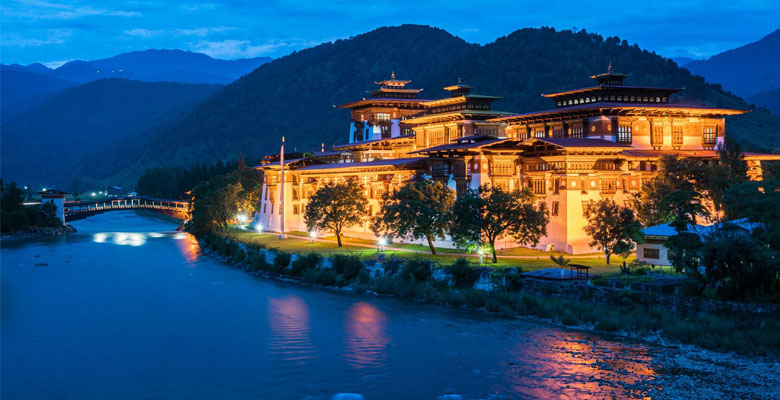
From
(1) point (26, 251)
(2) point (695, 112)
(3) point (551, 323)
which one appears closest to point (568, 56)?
(2) point (695, 112)

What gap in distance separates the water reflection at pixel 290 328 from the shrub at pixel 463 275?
9035 mm

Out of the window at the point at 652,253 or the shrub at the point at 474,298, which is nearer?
the shrub at the point at 474,298

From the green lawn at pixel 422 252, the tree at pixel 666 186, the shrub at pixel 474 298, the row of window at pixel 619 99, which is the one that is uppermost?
the row of window at pixel 619 99

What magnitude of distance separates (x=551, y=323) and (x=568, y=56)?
14663 centimetres

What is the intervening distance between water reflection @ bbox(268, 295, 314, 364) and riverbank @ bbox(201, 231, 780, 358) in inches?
211

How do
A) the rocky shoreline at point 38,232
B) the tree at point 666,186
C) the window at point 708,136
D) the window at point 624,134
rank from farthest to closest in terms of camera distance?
the rocky shoreline at point 38,232 → the window at point 708,136 → the window at point 624,134 → the tree at point 666,186

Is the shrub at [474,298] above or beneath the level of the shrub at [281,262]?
beneath

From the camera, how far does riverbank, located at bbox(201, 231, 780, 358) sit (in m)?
31.9

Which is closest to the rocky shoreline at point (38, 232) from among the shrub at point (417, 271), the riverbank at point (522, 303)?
the riverbank at point (522, 303)

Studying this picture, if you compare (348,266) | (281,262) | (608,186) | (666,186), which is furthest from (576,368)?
(281,262)

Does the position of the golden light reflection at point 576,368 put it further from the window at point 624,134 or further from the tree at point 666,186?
the window at point 624,134

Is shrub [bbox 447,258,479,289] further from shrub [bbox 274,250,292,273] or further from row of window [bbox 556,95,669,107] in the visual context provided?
row of window [bbox 556,95,669,107]

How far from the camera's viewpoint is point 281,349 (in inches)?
1356

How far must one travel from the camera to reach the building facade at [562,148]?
53.1m
